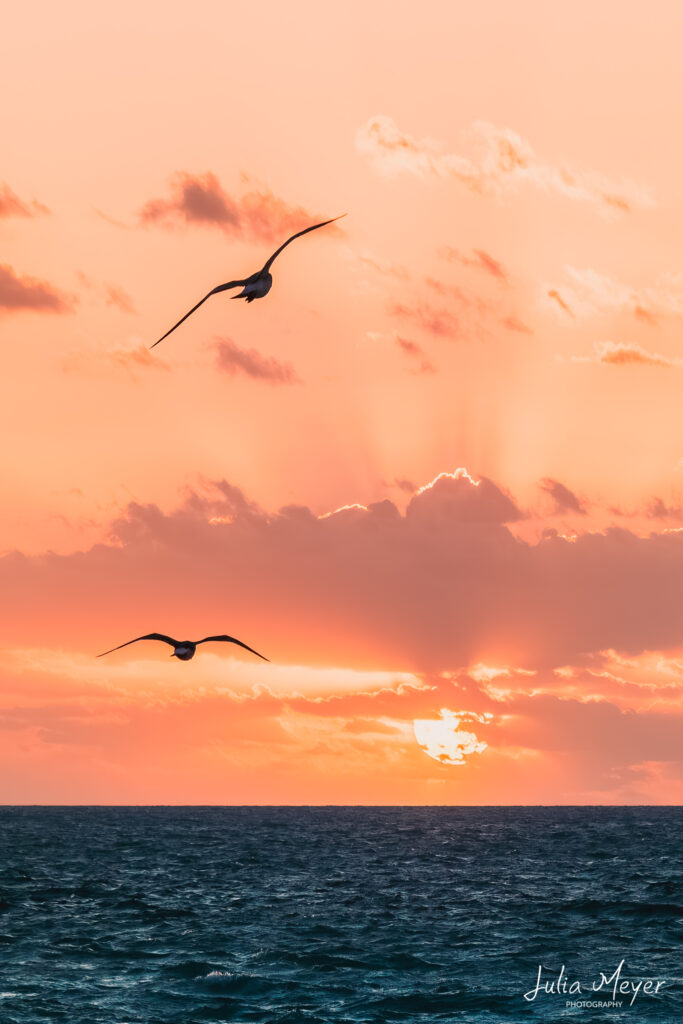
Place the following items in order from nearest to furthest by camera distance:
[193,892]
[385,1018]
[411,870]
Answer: [385,1018], [193,892], [411,870]

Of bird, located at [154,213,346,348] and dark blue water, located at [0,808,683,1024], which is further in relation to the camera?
dark blue water, located at [0,808,683,1024]

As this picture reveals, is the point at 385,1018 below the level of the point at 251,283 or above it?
below

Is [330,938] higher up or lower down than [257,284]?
lower down

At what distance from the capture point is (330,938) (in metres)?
56.5

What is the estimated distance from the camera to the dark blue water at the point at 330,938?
43.2 metres

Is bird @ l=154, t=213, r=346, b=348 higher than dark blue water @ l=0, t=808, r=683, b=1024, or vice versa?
bird @ l=154, t=213, r=346, b=348

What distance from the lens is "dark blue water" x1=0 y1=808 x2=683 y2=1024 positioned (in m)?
43.2

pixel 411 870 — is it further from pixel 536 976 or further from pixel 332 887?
pixel 536 976

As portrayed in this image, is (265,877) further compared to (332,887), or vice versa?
(265,877)

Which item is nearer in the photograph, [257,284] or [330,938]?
[257,284]

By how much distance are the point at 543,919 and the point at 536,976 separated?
16.7 meters

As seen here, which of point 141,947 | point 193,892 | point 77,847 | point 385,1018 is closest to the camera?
point 385,1018

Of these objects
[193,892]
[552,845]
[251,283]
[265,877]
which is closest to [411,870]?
[265,877]

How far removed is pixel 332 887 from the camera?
80000 mm
